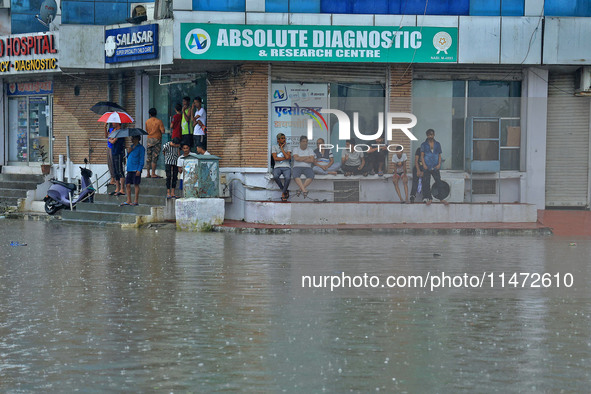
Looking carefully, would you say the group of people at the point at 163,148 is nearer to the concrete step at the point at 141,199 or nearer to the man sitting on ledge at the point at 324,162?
the concrete step at the point at 141,199

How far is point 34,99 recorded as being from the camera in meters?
27.4

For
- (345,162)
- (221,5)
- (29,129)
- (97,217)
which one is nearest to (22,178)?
(29,129)

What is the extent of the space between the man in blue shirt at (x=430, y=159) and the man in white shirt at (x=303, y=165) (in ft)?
8.52

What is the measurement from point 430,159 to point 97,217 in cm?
797

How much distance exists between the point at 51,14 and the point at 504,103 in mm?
12460

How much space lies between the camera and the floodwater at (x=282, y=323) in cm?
692

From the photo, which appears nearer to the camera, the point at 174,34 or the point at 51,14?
the point at 174,34

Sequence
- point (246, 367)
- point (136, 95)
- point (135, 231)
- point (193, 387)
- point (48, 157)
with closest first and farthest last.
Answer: point (193, 387)
point (246, 367)
point (135, 231)
point (136, 95)
point (48, 157)

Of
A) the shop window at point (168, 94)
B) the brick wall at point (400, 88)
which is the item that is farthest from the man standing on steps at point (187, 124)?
the brick wall at point (400, 88)

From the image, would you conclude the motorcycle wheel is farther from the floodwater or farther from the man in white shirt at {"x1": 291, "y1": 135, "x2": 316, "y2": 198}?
the floodwater

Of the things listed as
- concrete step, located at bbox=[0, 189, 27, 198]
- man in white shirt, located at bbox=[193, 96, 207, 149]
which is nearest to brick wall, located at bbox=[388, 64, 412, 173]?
man in white shirt, located at bbox=[193, 96, 207, 149]

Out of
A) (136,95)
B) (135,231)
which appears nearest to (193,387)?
(135,231)

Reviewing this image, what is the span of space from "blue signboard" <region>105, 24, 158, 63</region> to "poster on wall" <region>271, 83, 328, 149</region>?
3.23 meters

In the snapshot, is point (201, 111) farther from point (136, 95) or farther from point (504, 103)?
point (504, 103)
